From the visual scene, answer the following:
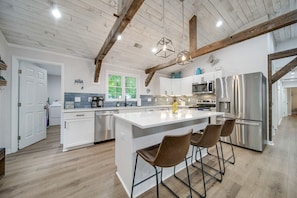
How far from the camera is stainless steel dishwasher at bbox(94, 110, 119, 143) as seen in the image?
317cm

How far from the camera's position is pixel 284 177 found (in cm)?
184

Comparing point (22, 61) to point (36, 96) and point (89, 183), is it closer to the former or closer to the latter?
point (36, 96)

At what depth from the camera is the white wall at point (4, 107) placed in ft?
7.72

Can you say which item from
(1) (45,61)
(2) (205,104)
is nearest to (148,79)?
(2) (205,104)

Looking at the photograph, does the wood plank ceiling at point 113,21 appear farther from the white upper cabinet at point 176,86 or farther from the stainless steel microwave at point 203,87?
the white upper cabinet at point 176,86

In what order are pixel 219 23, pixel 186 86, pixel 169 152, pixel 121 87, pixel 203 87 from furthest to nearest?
pixel 186 86 < pixel 121 87 < pixel 203 87 < pixel 219 23 < pixel 169 152

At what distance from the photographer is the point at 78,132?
292cm

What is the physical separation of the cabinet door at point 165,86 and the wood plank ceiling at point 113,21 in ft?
4.96

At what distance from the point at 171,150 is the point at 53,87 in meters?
6.97

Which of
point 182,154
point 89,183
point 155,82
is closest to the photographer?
point 182,154

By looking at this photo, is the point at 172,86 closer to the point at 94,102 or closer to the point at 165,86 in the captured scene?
the point at 165,86

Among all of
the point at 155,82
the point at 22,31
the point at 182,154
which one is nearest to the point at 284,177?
the point at 182,154

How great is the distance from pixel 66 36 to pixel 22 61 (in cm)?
134

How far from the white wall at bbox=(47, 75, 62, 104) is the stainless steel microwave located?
6.44m
